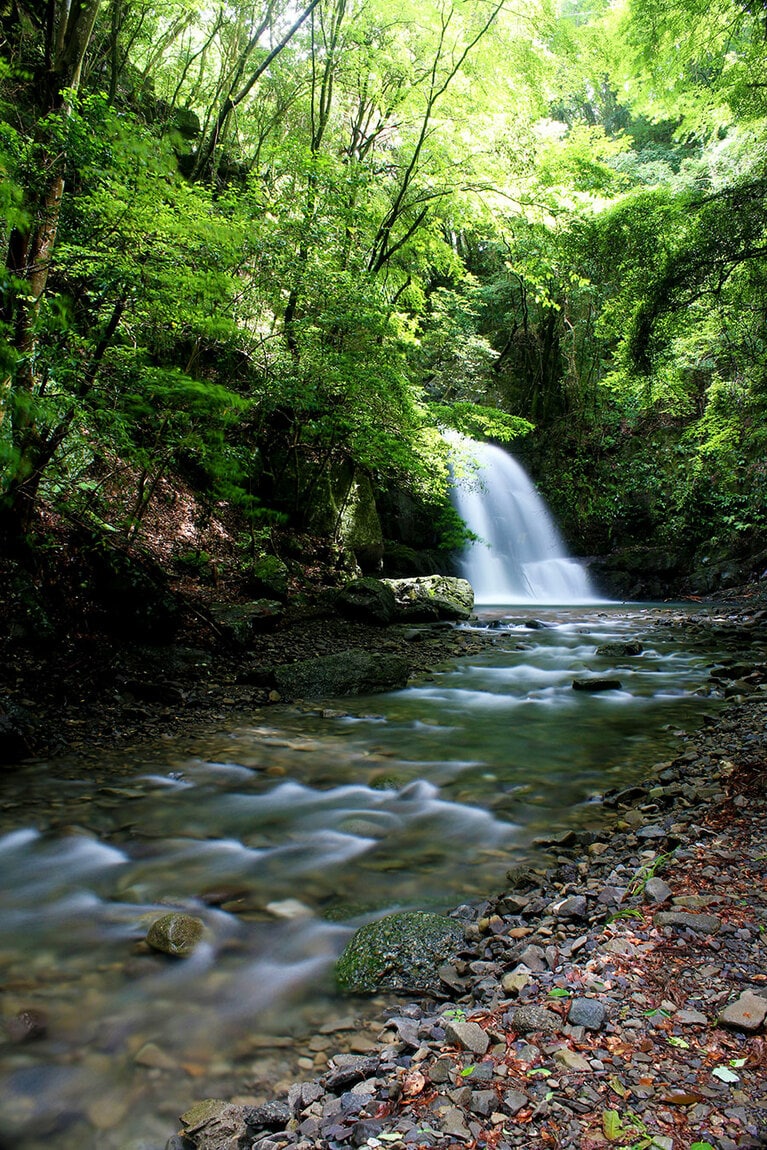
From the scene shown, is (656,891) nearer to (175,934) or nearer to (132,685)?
(175,934)

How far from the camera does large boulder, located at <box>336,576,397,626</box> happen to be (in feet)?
32.2

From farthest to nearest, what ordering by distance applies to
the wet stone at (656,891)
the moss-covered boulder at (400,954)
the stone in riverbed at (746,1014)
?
the wet stone at (656,891)
the moss-covered boulder at (400,954)
the stone in riverbed at (746,1014)

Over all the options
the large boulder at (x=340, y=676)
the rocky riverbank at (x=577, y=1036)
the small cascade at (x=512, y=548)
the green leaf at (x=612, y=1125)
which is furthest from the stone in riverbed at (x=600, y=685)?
the small cascade at (x=512, y=548)

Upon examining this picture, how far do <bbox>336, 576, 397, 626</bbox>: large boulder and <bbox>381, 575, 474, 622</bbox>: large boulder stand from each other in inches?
21.9

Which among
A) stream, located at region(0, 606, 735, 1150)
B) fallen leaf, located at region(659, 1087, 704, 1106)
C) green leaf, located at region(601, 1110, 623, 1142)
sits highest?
fallen leaf, located at region(659, 1087, 704, 1106)

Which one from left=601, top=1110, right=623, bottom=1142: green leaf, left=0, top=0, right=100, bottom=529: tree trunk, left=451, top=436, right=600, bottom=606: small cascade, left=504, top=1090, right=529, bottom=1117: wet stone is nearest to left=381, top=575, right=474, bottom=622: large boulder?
left=451, top=436, right=600, bottom=606: small cascade

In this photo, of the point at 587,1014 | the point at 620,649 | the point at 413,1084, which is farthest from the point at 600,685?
the point at 413,1084

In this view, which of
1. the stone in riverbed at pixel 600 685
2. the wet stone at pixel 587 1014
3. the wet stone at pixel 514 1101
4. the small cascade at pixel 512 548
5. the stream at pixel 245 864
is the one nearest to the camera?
the wet stone at pixel 514 1101

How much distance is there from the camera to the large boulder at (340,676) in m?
6.66

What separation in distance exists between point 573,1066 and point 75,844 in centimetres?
294

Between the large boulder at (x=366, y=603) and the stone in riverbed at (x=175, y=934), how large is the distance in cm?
719

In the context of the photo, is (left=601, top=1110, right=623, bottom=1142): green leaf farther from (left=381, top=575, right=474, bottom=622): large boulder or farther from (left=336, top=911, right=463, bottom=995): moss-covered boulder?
(left=381, top=575, right=474, bottom=622): large boulder

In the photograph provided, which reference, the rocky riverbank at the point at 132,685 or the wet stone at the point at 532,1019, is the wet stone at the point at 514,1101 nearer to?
the wet stone at the point at 532,1019

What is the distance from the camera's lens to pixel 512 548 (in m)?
18.7
